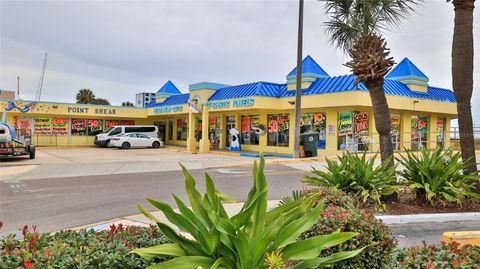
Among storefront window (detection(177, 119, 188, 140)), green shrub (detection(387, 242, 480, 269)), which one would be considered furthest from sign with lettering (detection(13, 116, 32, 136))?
green shrub (detection(387, 242, 480, 269))

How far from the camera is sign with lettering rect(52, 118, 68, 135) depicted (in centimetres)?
3519

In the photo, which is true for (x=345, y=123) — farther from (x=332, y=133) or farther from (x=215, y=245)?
(x=215, y=245)

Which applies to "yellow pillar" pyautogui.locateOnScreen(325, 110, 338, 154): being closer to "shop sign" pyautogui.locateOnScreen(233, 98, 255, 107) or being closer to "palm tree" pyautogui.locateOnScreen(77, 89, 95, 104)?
"shop sign" pyautogui.locateOnScreen(233, 98, 255, 107)

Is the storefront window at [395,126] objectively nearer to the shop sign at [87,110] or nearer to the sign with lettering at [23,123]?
the shop sign at [87,110]

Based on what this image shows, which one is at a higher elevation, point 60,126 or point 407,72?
point 407,72

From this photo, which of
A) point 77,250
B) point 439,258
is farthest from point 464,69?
point 77,250

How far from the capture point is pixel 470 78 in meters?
8.14

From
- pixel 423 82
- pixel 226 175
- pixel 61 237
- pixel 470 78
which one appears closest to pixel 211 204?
pixel 61 237

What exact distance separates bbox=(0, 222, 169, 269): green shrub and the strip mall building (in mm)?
16081

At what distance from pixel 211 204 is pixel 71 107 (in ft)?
115

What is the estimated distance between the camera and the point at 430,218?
22.6 feet

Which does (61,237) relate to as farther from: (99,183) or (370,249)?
(99,183)

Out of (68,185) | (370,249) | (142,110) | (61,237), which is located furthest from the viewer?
(142,110)

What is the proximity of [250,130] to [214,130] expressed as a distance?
15.9 feet
